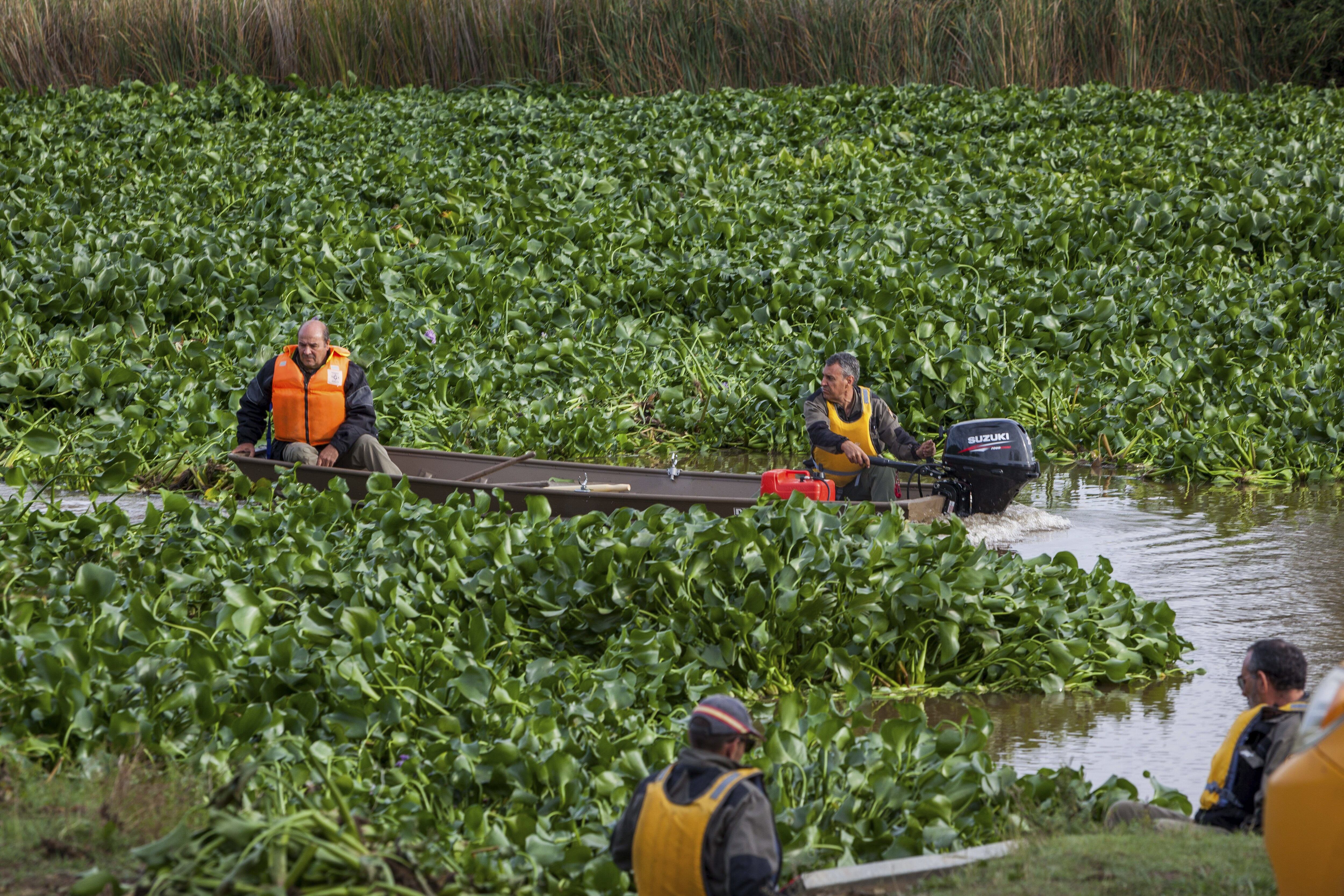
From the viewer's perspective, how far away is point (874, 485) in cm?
885

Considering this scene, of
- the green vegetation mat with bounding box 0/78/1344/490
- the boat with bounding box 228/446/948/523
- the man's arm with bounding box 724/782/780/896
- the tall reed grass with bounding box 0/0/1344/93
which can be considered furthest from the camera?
the tall reed grass with bounding box 0/0/1344/93

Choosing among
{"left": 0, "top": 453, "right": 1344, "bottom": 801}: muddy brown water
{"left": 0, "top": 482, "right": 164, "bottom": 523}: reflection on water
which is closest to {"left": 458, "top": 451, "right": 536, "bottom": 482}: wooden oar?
{"left": 0, "top": 482, "right": 164, "bottom": 523}: reflection on water

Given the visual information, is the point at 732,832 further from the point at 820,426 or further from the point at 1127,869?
the point at 820,426

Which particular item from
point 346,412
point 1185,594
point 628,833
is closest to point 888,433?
point 1185,594

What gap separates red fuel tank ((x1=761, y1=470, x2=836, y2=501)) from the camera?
8203 millimetres

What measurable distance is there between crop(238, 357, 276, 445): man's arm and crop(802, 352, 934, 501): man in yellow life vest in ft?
11.5

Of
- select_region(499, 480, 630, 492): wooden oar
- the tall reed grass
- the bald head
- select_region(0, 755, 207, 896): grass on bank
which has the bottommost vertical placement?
select_region(499, 480, 630, 492): wooden oar

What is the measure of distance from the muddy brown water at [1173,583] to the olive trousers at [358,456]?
1.12m

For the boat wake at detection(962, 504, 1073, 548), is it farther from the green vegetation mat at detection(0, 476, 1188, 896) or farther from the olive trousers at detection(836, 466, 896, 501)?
the green vegetation mat at detection(0, 476, 1188, 896)

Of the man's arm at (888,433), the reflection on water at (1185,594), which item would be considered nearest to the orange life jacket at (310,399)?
the man's arm at (888,433)

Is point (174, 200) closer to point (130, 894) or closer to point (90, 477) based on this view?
point (90, 477)

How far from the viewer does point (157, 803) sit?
424 centimetres

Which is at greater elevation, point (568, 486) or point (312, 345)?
point (312, 345)

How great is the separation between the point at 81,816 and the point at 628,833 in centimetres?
162
